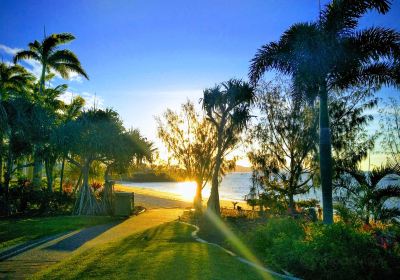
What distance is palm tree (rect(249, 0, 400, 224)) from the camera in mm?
13062

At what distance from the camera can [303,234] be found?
1049 cm

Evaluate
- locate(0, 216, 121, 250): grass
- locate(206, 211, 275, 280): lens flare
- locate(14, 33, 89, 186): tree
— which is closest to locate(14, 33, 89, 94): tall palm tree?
locate(14, 33, 89, 186): tree

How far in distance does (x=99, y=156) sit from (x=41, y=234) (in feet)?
30.3

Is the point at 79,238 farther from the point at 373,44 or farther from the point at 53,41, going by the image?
the point at 53,41

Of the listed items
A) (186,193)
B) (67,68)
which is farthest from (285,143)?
(186,193)

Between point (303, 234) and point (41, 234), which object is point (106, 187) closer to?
point (41, 234)

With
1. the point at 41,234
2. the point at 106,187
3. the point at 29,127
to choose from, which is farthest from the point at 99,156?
the point at 41,234

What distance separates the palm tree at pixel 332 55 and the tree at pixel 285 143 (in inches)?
264

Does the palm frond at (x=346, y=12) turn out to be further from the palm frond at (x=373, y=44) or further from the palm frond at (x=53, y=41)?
the palm frond at (x=53, y=41)

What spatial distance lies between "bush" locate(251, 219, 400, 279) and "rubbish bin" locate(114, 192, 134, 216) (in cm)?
1374

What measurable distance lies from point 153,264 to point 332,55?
994 cm

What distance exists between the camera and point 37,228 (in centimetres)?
1553

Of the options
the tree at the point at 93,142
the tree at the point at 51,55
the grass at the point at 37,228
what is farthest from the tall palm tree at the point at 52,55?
the grass at the point at 37,228

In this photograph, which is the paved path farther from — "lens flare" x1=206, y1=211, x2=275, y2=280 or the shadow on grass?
"lens flare" x1=206, y1=211, x2=275, y2=280
